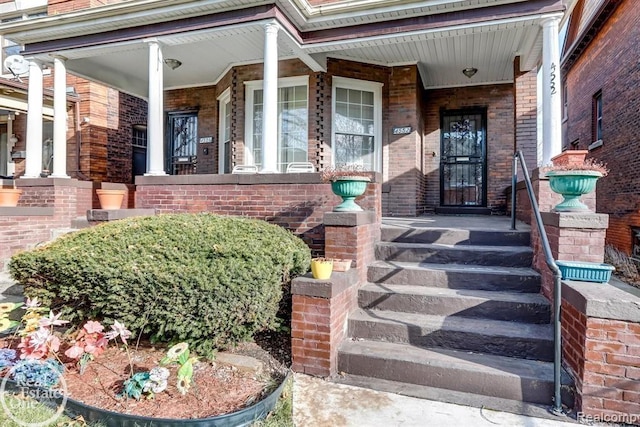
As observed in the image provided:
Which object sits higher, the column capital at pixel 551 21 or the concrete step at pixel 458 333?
the column capital at pixel 551 21

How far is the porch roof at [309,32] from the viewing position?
518 cm

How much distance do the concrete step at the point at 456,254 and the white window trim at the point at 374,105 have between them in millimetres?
3155

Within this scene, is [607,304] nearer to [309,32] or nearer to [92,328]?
[92,328]

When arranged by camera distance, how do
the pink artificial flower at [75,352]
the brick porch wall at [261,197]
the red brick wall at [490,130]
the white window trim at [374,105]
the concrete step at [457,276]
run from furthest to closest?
the red brick wall at [490,130] < the white window trim at [374,105] < the brick porch wall at [261,197] < the concrete step at [457,276] < the pink artificial flower at [75,352]

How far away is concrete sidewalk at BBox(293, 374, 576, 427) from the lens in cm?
241

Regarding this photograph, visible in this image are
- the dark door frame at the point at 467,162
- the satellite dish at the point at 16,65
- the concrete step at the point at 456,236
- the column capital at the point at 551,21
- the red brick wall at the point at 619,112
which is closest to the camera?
the concrete step at the point at 456,236

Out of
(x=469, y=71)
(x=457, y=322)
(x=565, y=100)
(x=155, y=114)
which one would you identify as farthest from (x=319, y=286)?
(x=565, y=100)

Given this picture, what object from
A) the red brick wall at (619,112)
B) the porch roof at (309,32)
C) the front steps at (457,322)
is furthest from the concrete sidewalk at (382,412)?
the red brick wall at (619,112)

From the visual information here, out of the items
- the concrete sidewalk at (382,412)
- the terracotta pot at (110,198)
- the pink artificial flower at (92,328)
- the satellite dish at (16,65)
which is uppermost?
the satellite dish at (16,65)

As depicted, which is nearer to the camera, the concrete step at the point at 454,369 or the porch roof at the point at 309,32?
the concrete step at the point at 454,369

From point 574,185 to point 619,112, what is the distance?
7.80 meters

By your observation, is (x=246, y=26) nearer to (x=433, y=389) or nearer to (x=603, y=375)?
(x=433, y=389)

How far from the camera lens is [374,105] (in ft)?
23.4

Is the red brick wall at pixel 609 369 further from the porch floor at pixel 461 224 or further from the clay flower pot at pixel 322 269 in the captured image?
the porch floor at pixel 461 224
